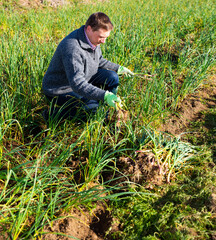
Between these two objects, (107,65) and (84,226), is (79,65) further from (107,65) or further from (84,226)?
(84,226)

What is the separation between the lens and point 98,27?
6.31 feet

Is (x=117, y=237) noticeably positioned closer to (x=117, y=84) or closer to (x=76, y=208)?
(x=76, y=208)

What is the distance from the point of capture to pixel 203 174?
1.83 meters

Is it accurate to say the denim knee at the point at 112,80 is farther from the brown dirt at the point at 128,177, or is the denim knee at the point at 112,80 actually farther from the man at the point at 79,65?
the brown dirt at the point at 128,177

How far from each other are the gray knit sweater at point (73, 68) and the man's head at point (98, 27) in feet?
0.26

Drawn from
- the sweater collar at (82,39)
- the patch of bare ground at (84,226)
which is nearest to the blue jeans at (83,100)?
the sweater collar at (82,39)

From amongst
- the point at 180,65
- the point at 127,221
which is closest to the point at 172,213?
the point at 127,221

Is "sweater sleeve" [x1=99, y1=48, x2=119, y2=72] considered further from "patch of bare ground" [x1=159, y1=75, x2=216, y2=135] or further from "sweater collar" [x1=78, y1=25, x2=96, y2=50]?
"patch of bare ground" [x1=159, y1=75, x2=216, y2=135]

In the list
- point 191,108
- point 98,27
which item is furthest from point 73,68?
point 191,108

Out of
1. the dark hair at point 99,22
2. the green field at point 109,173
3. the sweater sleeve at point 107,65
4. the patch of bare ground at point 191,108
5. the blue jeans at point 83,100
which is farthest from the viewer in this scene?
the sweater sleeve at point 107,65

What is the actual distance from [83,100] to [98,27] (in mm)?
713

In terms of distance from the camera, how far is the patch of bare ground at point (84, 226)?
1377 millimetres

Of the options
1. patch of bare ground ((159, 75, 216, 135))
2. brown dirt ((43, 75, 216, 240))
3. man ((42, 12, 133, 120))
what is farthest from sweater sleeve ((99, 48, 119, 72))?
patch of bare ground ((159, 75, 216, 135))

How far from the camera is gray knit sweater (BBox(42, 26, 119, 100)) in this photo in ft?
6.39
